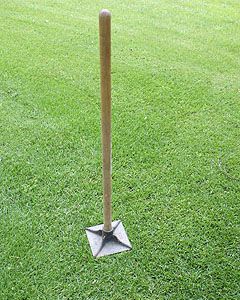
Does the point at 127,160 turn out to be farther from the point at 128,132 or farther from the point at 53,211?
the point at 53,211

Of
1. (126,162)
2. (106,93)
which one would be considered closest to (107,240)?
(126,162)

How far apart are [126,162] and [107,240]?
0.65 meters

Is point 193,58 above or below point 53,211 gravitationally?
above

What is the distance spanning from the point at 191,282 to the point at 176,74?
86.1 inches

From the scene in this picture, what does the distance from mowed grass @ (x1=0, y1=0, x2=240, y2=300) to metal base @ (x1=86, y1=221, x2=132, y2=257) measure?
0.05 m

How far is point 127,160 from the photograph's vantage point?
2545 mm

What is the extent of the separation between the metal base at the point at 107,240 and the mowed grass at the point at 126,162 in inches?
1.8

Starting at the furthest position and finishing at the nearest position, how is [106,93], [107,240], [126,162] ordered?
[126,162] < [107,240] < [106,93]

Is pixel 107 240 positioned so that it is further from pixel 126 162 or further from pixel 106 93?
pixel 106 93

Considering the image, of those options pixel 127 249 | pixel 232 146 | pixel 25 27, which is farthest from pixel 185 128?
pixel 25 27

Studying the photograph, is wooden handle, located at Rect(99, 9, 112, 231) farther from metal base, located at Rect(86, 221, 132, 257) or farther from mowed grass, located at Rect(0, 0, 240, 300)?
mowed grass, located at Rect(0, 0, 240, 300)

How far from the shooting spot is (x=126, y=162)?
2531mm

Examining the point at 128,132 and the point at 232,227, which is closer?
the point at 232,227

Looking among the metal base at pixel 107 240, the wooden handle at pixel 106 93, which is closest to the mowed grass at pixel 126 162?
the metal base at pixel 107 240
